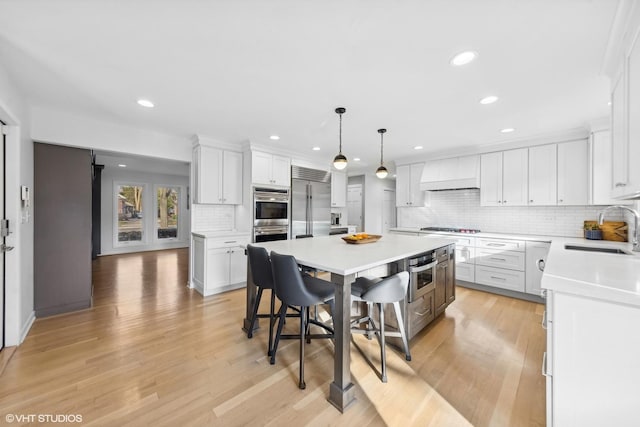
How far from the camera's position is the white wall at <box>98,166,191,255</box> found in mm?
7117

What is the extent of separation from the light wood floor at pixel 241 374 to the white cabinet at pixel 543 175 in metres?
1.81

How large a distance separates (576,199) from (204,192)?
5.50m

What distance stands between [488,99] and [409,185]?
2.84 metres

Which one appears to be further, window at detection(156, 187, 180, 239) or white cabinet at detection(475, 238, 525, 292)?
window at detection(156, 187, 180, 239)

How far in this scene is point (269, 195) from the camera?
15.0 ft

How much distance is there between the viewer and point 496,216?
14.9ft

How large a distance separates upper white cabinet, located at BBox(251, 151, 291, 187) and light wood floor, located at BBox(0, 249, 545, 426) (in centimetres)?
228

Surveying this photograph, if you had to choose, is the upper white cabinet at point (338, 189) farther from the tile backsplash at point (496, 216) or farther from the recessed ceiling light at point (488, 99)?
the recessed ceiling light at point (488, 99)

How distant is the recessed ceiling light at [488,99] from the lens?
2.56 meters

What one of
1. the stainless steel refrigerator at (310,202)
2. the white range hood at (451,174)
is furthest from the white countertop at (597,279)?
the stainless steel refrigerator at (310,202)

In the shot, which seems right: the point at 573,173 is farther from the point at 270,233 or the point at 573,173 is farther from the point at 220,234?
the point at 220,234

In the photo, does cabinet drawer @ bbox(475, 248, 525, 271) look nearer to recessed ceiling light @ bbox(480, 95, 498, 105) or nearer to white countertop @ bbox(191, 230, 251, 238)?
recessed ceiling light @ bbox(480, 95, 498, 105)

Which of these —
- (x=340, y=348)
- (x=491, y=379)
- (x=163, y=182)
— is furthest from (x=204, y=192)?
(x=163, y=182)

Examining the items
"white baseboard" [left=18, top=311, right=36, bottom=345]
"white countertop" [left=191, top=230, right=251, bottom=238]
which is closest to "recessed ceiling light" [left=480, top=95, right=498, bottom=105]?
"white countertop" [left=191, top=230, right=251, bottom=238]
